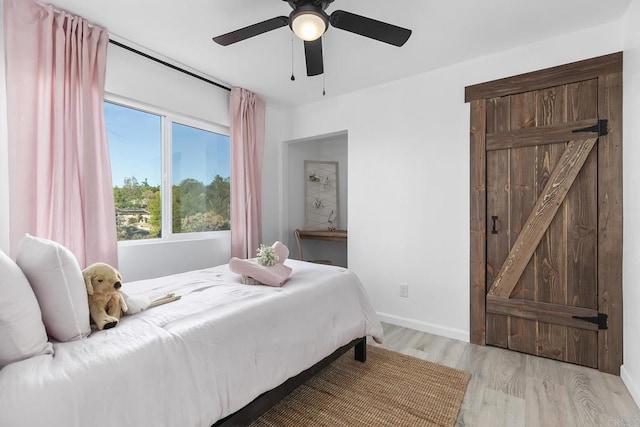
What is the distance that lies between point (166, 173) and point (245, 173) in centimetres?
80

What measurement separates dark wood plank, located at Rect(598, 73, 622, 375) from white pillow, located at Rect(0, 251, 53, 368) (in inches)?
123

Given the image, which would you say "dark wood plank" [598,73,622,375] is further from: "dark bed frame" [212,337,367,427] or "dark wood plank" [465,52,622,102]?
"dark bed frame" [212,337,367,427]

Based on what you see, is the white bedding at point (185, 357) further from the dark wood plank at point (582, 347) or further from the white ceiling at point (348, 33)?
the white ceiling at point (348, 33)

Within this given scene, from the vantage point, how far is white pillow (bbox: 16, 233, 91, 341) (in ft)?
3.57

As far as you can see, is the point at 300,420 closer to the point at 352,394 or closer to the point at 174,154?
the point at 352,394

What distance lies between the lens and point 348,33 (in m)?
2.27

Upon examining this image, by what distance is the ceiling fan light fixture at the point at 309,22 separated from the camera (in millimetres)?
1603

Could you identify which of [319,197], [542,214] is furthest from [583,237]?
[319,197]

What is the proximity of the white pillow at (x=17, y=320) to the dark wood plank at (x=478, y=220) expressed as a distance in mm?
2779

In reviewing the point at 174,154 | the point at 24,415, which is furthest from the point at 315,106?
the point at 24,415

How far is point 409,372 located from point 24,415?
1.99 m

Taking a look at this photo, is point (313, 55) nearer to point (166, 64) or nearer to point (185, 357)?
point (166, 64)

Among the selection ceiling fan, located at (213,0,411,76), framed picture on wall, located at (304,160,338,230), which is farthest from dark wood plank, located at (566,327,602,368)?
framed picture on wall, located at (304,160,338,230)

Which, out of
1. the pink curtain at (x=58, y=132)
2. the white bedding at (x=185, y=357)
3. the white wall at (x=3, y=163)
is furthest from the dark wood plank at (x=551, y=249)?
the white wall at (x=3, y=163)
